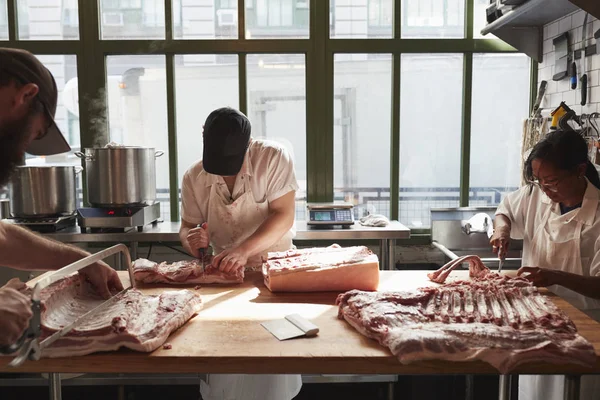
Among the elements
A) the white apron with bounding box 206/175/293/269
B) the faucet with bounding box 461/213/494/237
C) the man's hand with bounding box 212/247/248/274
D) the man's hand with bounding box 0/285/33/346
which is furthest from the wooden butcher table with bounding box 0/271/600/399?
the faucet with bounding box 461/213/494/237

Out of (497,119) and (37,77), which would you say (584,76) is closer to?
(497,119)

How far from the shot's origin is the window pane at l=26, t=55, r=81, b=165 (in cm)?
483

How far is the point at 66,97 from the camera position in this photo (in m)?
4.88

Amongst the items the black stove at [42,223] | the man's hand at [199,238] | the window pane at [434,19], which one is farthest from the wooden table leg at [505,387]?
the window pane at [434,19]

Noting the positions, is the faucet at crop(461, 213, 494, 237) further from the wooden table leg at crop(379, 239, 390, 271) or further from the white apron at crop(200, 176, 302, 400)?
the white apron at crop(200, 176, 302, 400)

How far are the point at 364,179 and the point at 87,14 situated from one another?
9.07 ft

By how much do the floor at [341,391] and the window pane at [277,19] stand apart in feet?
9.46

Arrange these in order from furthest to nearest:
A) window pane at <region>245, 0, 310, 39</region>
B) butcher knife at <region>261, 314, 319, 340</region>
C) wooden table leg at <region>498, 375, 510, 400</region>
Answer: window pane at <region>245, 0, 310, 39</region>
wooden table leg at <region>498, 375, 510, 400</region>
butcher knife at <region>261, 314, 319, 340</region>

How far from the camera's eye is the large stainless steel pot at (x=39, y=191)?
163 inches

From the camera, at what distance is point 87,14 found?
185 inches

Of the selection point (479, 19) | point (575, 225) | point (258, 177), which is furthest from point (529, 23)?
point (258, 177)

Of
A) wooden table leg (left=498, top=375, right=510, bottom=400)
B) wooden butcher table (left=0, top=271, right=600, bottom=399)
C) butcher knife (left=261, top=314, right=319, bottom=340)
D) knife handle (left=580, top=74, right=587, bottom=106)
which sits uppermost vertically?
knife handle (left=580, top=74, right=587, bottom=106)

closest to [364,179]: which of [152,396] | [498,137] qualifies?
[498,137]

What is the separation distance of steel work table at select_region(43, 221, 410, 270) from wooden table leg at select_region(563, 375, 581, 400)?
7.75 feet
